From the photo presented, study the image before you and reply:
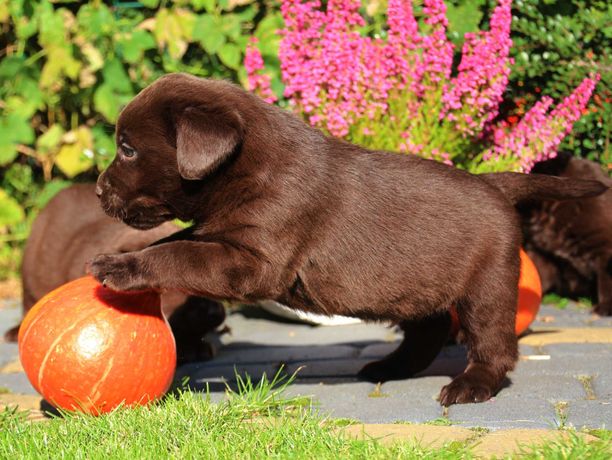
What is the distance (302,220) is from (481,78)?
2.15 meters

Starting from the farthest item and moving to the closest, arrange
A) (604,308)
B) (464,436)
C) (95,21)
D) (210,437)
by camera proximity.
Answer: (95,21), (604,308), (464,436), (210,437)

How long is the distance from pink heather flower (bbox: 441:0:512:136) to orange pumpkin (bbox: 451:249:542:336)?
2.87 feet

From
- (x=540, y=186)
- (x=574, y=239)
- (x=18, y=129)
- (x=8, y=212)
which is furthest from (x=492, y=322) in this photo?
(x=8, y=212)

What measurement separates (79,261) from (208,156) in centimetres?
209

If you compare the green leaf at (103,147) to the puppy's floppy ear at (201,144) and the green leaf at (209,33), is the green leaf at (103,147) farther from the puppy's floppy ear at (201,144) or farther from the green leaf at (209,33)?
the puppy's floppy ear at (201,144)

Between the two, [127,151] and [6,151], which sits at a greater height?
[127,151]

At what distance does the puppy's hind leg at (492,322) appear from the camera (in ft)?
12.7

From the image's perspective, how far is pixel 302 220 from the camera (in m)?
3.65

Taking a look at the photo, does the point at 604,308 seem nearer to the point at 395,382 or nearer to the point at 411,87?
the point at 411,87

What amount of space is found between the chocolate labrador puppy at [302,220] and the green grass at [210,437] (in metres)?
0.45

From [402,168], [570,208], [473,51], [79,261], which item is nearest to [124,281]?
[402,168]

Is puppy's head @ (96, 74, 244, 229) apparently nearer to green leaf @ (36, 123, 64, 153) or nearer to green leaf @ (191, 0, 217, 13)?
green leaf @ (191, 0, 217, 13)

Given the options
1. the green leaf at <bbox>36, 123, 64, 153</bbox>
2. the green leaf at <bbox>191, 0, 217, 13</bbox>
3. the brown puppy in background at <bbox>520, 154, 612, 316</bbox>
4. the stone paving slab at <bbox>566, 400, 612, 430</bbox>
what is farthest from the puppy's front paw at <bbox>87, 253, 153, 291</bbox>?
the green leaf at <bbox>36, 123, 64, 153</bbox>

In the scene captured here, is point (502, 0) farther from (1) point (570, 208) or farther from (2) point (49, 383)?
(2) point (49, 383)
